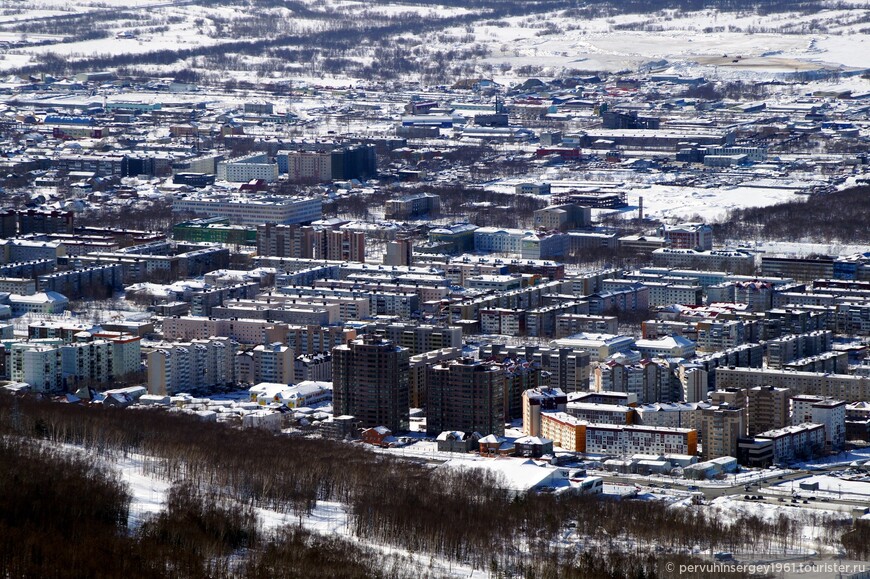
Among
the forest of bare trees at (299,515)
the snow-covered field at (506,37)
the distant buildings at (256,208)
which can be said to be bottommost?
the forest of bare trees at (299,515)

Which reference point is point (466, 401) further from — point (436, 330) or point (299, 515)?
point (299, 515)

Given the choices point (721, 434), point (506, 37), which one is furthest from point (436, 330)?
point (506, 37)

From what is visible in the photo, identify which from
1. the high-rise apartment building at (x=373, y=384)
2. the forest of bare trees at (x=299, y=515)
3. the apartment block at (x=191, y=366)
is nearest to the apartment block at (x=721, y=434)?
the forest of bare trees at (x=299, y=515)

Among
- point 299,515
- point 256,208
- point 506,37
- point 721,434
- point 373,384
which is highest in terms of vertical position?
point 506,37

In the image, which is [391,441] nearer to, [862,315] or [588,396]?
[588,396]

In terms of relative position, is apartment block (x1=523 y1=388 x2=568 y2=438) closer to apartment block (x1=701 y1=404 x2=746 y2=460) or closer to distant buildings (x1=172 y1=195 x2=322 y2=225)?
apartment block (x1=701 y1=404 x2=746 y2=460)

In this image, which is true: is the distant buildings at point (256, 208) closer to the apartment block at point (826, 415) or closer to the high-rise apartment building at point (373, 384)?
the high-rise apartment building at point (373, 384)

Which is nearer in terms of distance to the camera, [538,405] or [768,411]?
[538,405]

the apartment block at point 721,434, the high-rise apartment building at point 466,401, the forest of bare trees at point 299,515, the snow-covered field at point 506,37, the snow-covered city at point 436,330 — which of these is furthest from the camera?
the snow-covered field at point 506,37

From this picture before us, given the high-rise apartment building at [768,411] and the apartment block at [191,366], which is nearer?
the high-rise apartment building at [768,411]
